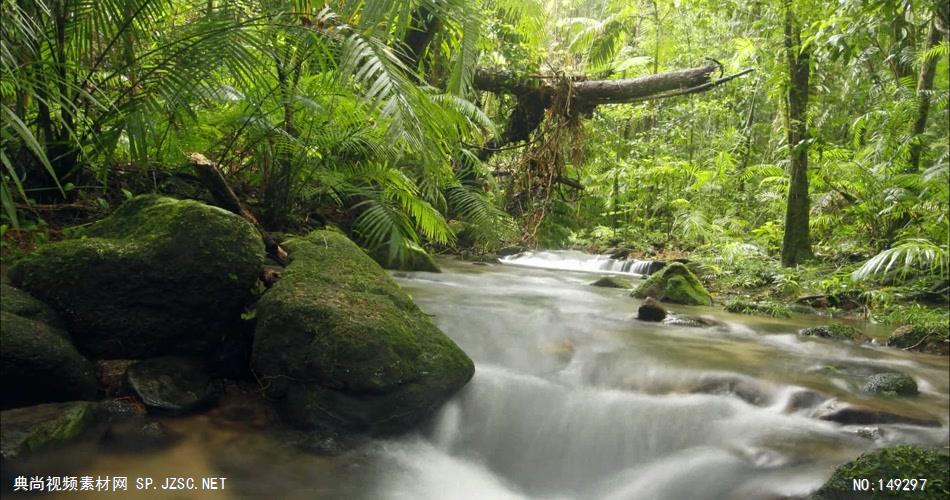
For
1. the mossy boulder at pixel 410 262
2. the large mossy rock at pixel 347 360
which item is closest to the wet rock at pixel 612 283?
the mossy boulder at pixel 410 262

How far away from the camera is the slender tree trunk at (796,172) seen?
20.7 ft

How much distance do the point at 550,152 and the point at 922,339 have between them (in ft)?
16.0

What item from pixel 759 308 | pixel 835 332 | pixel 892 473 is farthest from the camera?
pixel 759 308

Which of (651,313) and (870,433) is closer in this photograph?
(870,433)

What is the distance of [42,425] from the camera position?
223 cm

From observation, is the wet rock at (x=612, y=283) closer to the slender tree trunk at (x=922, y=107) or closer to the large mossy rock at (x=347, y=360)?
the large mossy rock at (x=347, y=360)

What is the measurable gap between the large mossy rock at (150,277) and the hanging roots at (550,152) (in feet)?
16.7

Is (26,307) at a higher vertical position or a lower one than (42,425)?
higher

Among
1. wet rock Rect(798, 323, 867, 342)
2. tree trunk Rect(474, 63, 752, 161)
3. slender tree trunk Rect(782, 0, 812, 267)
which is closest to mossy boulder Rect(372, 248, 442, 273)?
tree trunk Rect(474, 63, 752, 161)

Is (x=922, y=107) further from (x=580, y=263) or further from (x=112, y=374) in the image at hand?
(x=580, y=263)

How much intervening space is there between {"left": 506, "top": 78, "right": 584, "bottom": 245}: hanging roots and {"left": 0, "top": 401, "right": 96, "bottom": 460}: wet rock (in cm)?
615

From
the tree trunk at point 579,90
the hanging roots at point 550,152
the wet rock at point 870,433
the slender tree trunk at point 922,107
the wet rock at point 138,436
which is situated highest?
the tree trunk at point 579,90

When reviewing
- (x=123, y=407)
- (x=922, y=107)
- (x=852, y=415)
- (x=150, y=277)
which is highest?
(x=922, y=107)

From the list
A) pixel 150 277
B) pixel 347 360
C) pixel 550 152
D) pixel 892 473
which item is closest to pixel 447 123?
pixel 347 360
